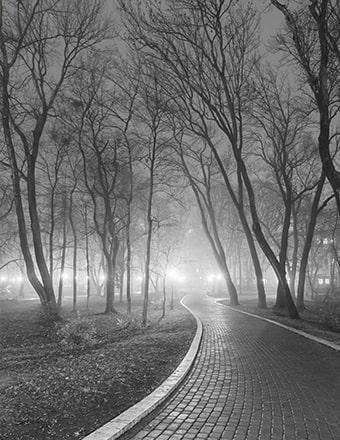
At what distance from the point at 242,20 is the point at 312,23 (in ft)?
14.6

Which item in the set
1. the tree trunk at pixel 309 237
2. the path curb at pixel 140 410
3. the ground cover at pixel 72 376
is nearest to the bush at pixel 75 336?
the ground cover at pixel 72 376

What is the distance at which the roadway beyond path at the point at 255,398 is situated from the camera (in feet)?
14.9

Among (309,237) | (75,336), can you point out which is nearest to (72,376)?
(75,336)

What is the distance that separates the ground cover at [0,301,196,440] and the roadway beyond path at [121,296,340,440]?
747mm

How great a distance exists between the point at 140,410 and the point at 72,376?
7.76ft

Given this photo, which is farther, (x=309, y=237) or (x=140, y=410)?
(x=309, y=237)

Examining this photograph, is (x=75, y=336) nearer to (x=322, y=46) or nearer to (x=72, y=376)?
(x=72, y=376)

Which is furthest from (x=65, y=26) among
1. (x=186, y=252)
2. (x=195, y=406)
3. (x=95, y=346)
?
(x=186, y=252)

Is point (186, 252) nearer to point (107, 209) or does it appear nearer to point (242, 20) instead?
point (107, 209)

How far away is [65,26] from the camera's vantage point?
1738cm

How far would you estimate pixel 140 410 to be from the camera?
519 cm

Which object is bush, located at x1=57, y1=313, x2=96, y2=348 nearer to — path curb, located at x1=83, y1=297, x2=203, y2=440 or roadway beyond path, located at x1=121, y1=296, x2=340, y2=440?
roadway beyond path, located at x1=121, y1=296, x2=340, y2=440

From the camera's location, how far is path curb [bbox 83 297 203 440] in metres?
4.45

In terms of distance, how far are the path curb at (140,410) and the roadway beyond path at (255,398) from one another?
0.12 m
